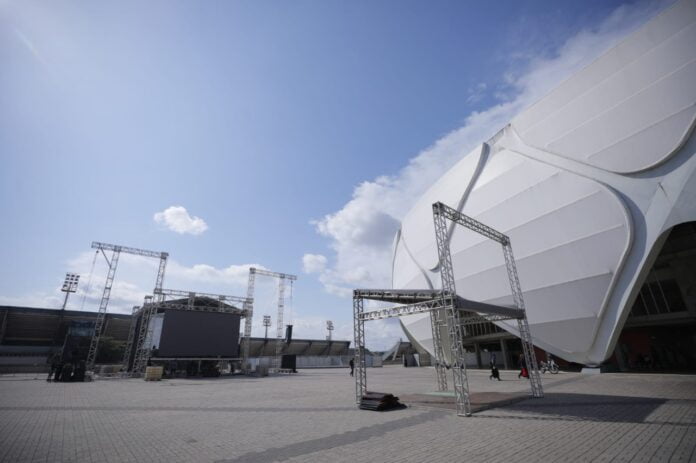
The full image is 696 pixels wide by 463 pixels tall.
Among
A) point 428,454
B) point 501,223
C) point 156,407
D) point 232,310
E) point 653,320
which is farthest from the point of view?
point 232,310

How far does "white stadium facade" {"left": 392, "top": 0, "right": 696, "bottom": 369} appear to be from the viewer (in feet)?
66.9

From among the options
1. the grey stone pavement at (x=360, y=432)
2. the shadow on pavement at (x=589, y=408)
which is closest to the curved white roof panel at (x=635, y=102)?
the grey stone pavement at (x=360, y=432)

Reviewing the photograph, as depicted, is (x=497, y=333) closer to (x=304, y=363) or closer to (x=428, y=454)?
(x=428, y=454)

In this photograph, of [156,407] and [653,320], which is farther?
[653,320]

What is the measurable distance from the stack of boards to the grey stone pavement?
48cm

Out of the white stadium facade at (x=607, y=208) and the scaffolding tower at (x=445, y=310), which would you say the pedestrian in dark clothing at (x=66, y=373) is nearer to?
the scaffolding tower at (x=445, y=310)

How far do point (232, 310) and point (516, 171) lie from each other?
149 feet

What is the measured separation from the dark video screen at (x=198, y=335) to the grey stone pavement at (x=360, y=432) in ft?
78.0

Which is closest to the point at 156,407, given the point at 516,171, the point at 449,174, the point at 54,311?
the point at 516,171

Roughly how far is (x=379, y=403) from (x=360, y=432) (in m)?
3.65

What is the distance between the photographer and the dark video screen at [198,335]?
120 ft

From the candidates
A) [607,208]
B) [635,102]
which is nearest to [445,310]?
[607,208]

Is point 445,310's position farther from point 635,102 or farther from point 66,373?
point 66,373

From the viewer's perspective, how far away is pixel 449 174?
41.3 m
